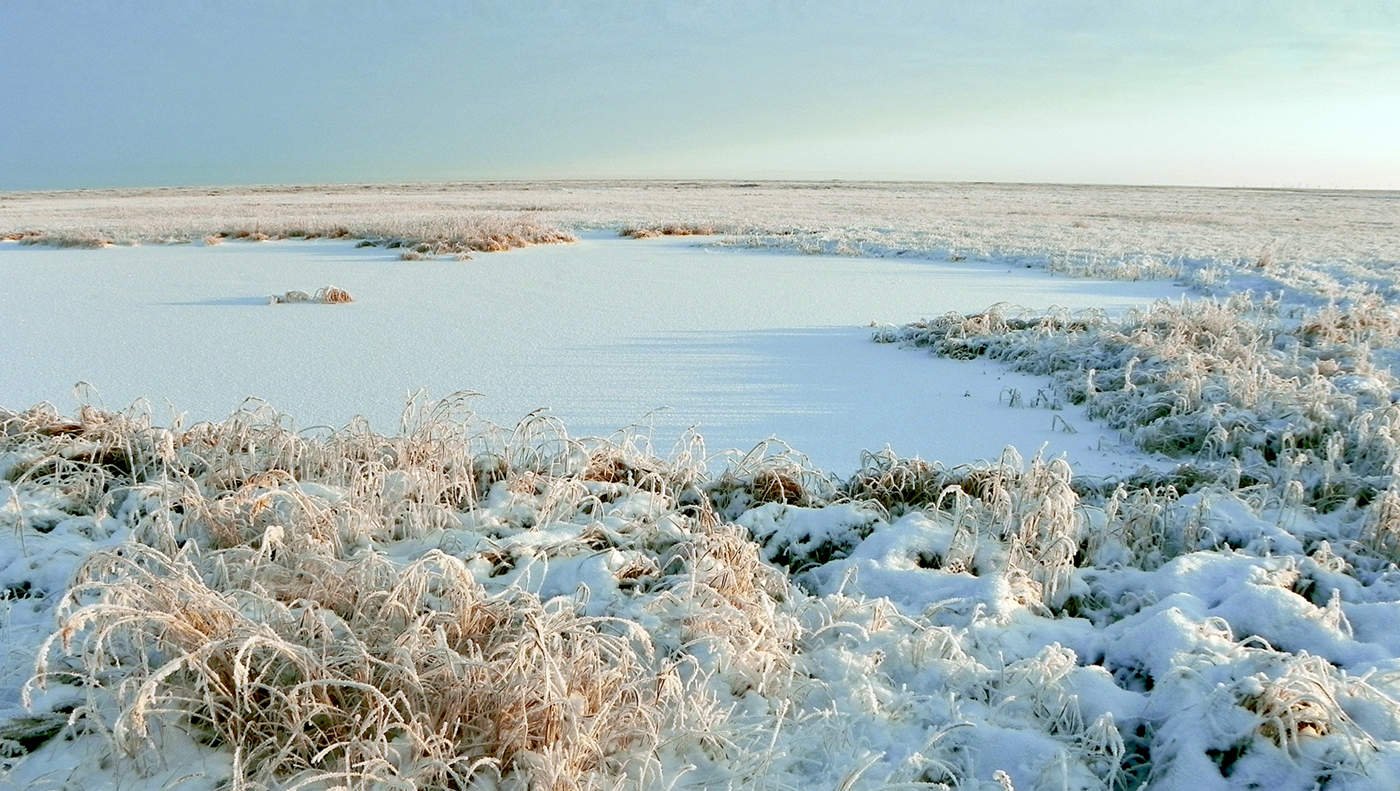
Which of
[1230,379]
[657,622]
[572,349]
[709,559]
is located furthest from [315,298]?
[1230,379]

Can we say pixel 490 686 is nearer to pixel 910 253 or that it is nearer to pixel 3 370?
pixel 3 370

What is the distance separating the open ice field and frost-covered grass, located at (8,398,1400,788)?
0.05ft

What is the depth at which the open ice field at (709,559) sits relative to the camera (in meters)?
2.07

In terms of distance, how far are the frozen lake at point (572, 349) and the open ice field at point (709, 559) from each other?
0.06m

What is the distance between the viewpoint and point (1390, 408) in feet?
14.9

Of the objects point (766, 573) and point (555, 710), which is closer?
point (555, 710)

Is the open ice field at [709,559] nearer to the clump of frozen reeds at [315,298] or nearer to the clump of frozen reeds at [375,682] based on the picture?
the clump of frozen reeds at [375,682]

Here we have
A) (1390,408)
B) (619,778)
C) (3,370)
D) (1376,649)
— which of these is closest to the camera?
(619,778)

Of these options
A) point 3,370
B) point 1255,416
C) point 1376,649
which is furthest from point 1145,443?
point 3,370

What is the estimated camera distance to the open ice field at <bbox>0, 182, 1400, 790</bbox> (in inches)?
81.4

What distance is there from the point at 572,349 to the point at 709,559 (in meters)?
4.32

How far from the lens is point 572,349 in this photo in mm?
7047

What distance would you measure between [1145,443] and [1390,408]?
4.09 ft

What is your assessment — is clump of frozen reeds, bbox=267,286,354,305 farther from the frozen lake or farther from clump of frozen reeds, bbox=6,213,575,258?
clump of frozen reeds, bbox=6,213,575,258
